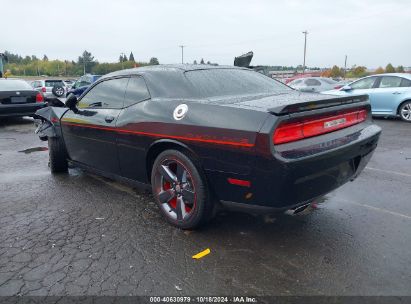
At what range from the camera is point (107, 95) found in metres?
4.05

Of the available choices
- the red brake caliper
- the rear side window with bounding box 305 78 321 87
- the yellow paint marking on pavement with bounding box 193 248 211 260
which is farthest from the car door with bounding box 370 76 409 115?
the yellow paint marking on pavement with bounding box 193 248 211 260

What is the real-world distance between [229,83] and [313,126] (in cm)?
113

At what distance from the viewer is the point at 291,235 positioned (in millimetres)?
3104

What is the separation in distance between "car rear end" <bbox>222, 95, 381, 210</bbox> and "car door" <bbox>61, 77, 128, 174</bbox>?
5.34 ft

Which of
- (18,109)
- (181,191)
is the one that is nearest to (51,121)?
(181,191)

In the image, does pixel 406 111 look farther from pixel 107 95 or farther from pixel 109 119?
pixel 109 119

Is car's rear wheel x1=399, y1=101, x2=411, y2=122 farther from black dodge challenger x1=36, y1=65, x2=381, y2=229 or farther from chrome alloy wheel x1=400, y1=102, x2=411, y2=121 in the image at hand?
black dodge challenger x1=36, y1=65, x2=381, y2=229

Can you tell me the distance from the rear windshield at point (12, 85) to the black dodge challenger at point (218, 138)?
23.9ft

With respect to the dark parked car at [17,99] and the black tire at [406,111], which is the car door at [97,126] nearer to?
the dark parked car at [17,99]

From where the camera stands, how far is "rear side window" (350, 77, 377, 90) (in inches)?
419

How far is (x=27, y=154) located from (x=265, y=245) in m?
5.37

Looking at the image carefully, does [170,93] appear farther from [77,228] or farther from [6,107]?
[6,107]

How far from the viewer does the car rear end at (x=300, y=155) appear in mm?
2447

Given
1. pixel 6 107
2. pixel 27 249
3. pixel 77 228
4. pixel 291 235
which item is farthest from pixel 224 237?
pixel 6 107
